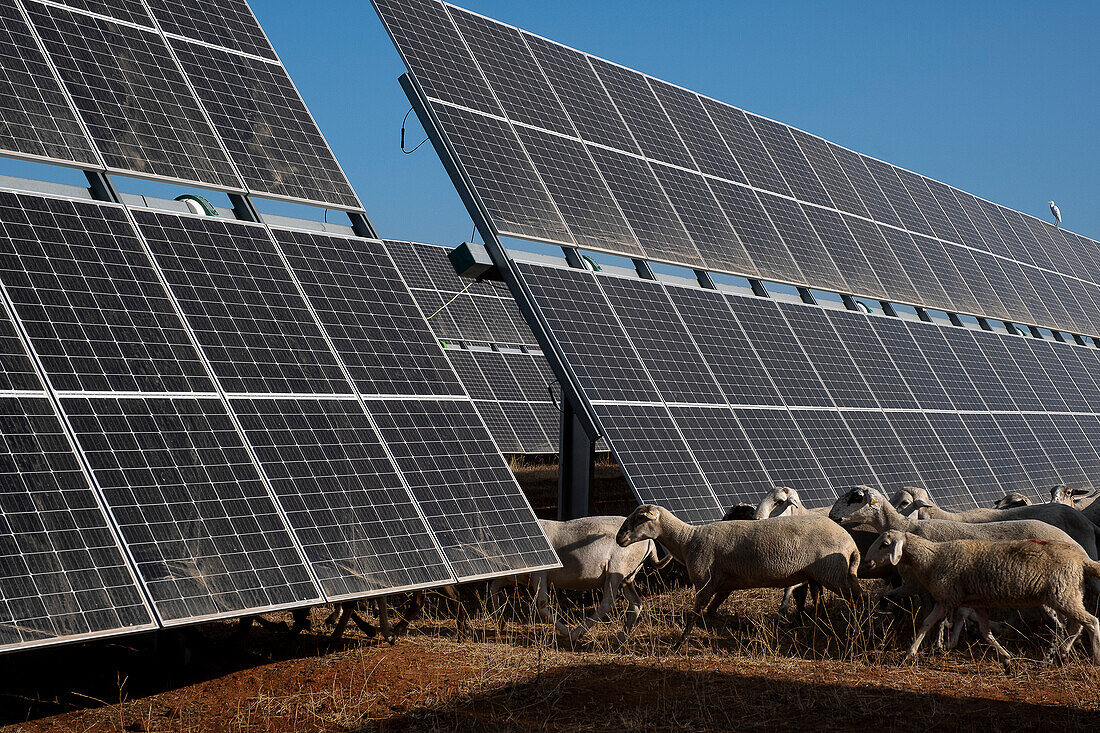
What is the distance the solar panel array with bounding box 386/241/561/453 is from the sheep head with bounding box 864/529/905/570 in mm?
17384

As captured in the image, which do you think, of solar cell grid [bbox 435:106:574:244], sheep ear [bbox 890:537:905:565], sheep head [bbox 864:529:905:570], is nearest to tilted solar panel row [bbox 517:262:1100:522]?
solar cell grid [bbox 435:106:574:244]

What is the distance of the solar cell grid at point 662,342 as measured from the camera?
14.1 m

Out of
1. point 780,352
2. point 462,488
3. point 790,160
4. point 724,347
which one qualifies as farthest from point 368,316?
point 790,160

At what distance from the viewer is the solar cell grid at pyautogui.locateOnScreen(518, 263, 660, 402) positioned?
13102 mm

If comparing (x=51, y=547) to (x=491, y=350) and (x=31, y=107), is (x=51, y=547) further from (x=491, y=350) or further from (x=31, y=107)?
(x=491, y=350)

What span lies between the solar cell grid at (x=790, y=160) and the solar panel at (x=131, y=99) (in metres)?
13.9

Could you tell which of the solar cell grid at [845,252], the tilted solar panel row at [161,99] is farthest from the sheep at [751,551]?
the solar cell grid at [845,252]

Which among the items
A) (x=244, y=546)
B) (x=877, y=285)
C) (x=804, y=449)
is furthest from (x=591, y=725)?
(x=877, y=285)

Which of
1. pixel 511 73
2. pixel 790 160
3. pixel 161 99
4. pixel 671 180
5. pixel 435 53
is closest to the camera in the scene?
pixel 161 99

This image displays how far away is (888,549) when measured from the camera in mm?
10125

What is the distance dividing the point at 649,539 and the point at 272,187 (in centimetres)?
565

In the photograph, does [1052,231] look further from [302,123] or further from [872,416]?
[302,123]

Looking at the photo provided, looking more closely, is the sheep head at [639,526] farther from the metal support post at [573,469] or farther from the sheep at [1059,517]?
the sheep at [1059,517]

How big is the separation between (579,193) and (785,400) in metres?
4.38
